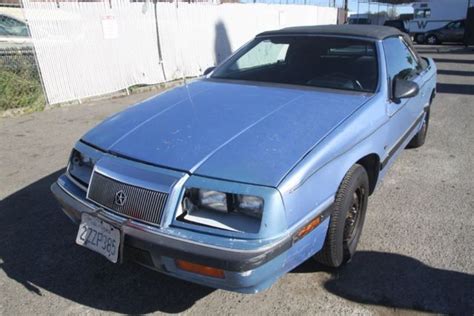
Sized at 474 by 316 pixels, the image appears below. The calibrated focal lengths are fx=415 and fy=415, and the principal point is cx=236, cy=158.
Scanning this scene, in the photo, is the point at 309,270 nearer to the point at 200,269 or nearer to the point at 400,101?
the point at 200,269

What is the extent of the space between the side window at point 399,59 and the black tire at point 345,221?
45.0 inches

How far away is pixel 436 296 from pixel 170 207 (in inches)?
67.8

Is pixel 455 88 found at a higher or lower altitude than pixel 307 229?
lower

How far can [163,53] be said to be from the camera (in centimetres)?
1060

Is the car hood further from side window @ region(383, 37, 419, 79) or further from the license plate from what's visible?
side window @ region(383, 37, 419, 79)

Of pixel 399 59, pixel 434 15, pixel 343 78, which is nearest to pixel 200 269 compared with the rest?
pixel 343 78

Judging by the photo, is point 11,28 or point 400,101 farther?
point 11,28

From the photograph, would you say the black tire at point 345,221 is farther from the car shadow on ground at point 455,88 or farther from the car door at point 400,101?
the car shadow on ground at point 455,88

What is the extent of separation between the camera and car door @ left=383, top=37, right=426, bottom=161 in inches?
131

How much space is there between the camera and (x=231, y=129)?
253 centimetres

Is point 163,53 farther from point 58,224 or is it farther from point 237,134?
point 237,134

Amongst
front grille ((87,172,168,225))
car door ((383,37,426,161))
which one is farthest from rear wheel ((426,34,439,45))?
front grille ((87,172,168,225))

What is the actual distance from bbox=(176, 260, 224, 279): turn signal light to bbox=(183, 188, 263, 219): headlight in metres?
0.27

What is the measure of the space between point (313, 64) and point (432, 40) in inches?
1113
